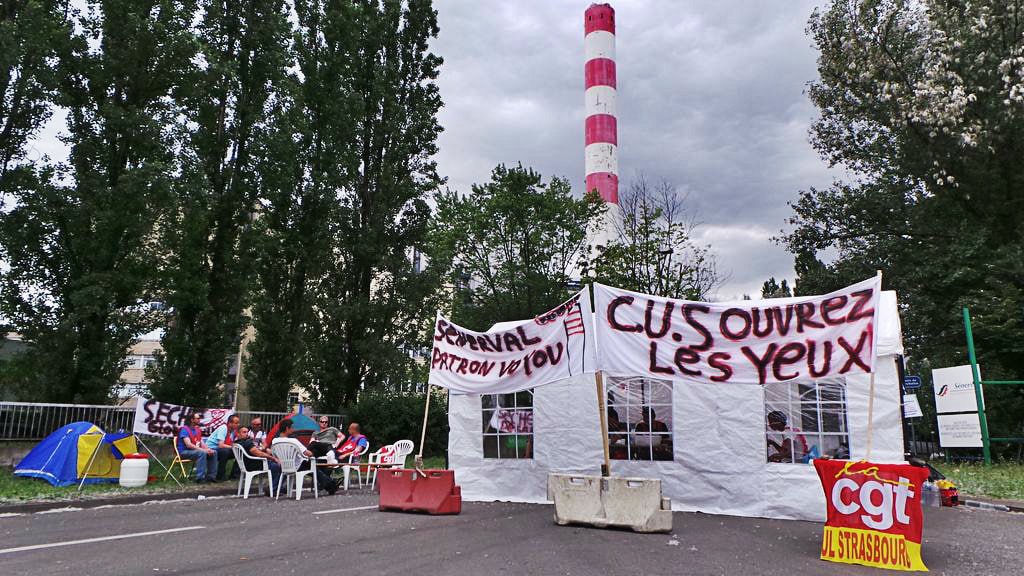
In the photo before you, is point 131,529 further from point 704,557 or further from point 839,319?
point 839,319

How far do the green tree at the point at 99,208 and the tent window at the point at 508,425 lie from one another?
1040cm

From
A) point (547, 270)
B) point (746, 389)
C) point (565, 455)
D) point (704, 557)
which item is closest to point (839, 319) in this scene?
point (746, 389)

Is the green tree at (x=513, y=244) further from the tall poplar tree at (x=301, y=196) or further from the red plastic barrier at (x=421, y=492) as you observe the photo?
the red plastic barrier at (x=421, y=492)

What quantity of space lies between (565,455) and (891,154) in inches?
902

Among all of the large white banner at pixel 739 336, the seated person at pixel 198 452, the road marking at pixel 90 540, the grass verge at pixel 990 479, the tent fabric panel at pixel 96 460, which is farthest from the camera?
the seated person at pixel 198 452

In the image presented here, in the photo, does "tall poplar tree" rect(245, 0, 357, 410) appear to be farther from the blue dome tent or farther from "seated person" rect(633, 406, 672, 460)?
"seated person" rect(633, 406, 672, 460)

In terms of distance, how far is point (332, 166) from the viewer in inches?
902

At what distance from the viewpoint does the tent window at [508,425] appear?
1216cm

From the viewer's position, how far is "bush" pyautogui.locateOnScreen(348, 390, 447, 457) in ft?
75.6

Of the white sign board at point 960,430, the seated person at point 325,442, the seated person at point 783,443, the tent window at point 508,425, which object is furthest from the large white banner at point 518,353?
the white sign board at point 960,430

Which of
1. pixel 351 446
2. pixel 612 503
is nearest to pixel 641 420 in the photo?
pixel 612 503

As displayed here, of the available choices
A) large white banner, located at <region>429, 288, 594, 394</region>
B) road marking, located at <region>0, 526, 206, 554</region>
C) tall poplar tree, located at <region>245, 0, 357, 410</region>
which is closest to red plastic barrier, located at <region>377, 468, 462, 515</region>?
large white banner, located at <region>429, 288, 594, 394</region>

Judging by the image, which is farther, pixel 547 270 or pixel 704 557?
pixel 547 270

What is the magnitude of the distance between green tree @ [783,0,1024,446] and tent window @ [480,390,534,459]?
54.8 feet
